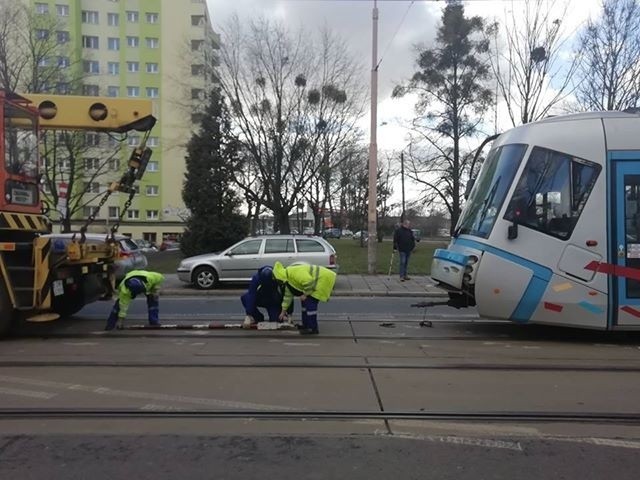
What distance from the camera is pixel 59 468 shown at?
13.0ft

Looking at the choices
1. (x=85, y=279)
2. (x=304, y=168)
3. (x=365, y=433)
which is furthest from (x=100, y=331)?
(x=304, y=168)

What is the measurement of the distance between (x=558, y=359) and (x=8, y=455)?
615 cm

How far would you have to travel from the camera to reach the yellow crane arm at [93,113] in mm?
9773

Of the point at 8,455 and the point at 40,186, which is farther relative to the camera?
the point at 40,186

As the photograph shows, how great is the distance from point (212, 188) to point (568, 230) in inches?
945

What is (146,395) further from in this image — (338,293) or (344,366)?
(338,293)

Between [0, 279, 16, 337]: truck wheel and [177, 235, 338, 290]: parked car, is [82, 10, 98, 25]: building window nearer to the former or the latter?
[177, 235, 338, 290]: parked car

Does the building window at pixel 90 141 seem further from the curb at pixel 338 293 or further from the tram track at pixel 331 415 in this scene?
the tram track at pixel 331 415

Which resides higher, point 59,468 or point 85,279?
point 85,279

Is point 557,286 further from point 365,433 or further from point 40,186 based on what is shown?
point 40,186

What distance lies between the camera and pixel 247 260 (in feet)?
53.4

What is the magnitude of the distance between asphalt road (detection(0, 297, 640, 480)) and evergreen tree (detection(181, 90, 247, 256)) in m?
20.4

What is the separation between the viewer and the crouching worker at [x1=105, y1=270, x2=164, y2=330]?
8977 mm

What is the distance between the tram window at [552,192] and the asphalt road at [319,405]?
1759 mm
